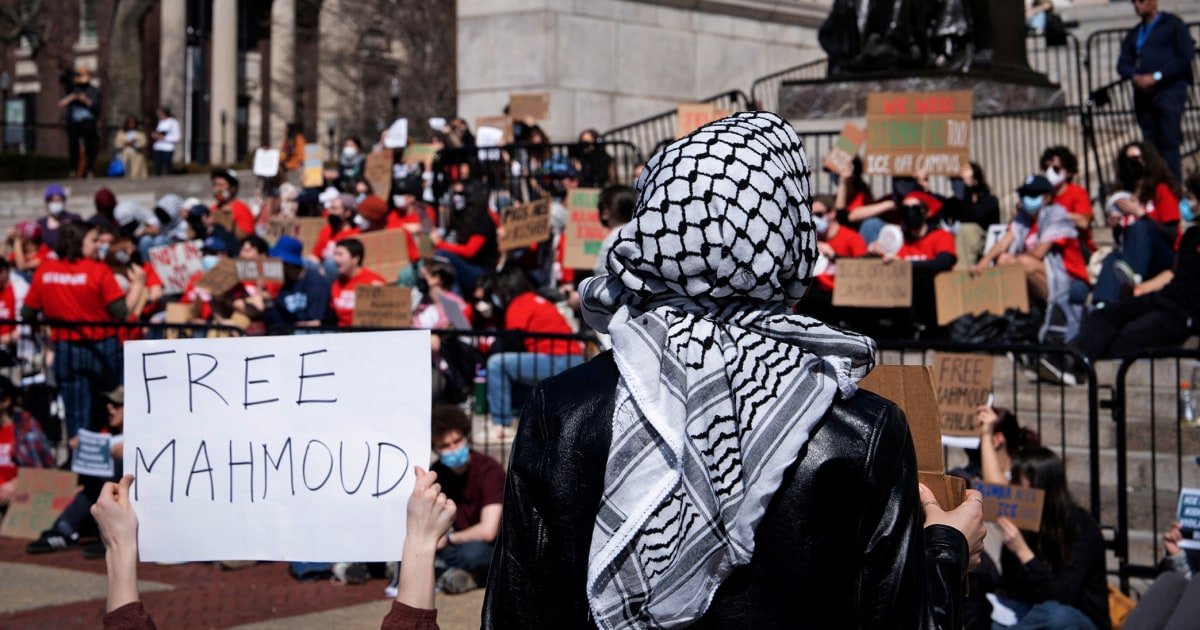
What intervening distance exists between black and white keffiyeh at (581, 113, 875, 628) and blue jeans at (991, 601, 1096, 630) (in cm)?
466

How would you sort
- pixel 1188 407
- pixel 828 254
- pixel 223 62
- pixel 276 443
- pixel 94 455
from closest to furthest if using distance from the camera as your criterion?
pixel 276 443 < pixel 1188 407 < pixel 94 455 < pixel 828 254 < pixel 223 62

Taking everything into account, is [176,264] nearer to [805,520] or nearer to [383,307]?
[383,307]

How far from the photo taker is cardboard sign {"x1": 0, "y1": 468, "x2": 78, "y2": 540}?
35.1ft

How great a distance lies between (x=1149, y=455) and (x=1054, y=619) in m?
3.10

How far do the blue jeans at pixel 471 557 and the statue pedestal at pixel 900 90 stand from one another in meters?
9.13

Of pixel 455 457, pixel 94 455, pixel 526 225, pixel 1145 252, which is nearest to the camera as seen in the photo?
pixel 455 457

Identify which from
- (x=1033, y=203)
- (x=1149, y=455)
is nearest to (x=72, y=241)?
(x=1033, y=203)

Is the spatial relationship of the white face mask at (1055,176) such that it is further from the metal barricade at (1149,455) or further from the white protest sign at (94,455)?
the white protest sign at (94,455)

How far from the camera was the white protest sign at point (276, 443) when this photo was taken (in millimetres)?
3623

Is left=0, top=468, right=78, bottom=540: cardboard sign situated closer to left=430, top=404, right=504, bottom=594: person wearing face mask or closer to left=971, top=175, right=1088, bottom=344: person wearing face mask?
left=430, top=404, right=504, bottom=594: person wearing face mask

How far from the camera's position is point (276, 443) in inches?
148

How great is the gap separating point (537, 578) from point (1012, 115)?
A: 14.3 meters

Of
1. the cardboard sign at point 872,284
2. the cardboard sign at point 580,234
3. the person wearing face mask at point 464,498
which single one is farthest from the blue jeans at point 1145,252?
the person wearing face mask at point 464,498

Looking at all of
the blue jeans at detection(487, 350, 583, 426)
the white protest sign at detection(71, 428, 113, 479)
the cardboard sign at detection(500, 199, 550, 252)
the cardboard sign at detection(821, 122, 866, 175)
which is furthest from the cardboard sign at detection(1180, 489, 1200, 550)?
the cardboard sign at detection(500, 199, 550, 252)
